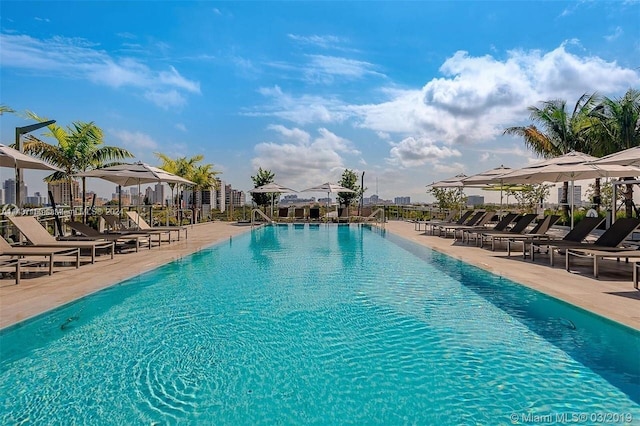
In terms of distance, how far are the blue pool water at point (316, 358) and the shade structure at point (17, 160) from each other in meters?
2.98

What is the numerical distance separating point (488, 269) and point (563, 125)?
42.8ft

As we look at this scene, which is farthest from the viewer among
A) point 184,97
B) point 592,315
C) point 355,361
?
point 184,97

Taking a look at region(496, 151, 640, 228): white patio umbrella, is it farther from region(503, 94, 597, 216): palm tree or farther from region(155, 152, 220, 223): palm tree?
region(155, 152, 220, 223): palm tree

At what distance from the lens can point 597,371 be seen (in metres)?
3.65

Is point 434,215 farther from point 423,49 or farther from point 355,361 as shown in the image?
point 355,361

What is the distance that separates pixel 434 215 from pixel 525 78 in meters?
10.5

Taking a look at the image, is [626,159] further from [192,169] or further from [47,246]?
[192,169]

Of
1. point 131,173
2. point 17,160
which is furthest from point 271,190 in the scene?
point 17,160

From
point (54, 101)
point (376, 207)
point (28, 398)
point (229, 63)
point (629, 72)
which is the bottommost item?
point (28, 398)

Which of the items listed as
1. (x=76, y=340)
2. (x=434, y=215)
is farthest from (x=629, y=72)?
(x=76, y=340)

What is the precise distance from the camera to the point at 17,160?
729 cm

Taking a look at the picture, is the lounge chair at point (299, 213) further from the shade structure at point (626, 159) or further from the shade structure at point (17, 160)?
the shade structure at point (626, 159)

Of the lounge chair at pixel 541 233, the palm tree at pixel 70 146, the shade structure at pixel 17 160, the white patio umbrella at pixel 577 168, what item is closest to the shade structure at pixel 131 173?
the palm tree at pixel 70 146

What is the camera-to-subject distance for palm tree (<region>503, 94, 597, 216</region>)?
681 inches
